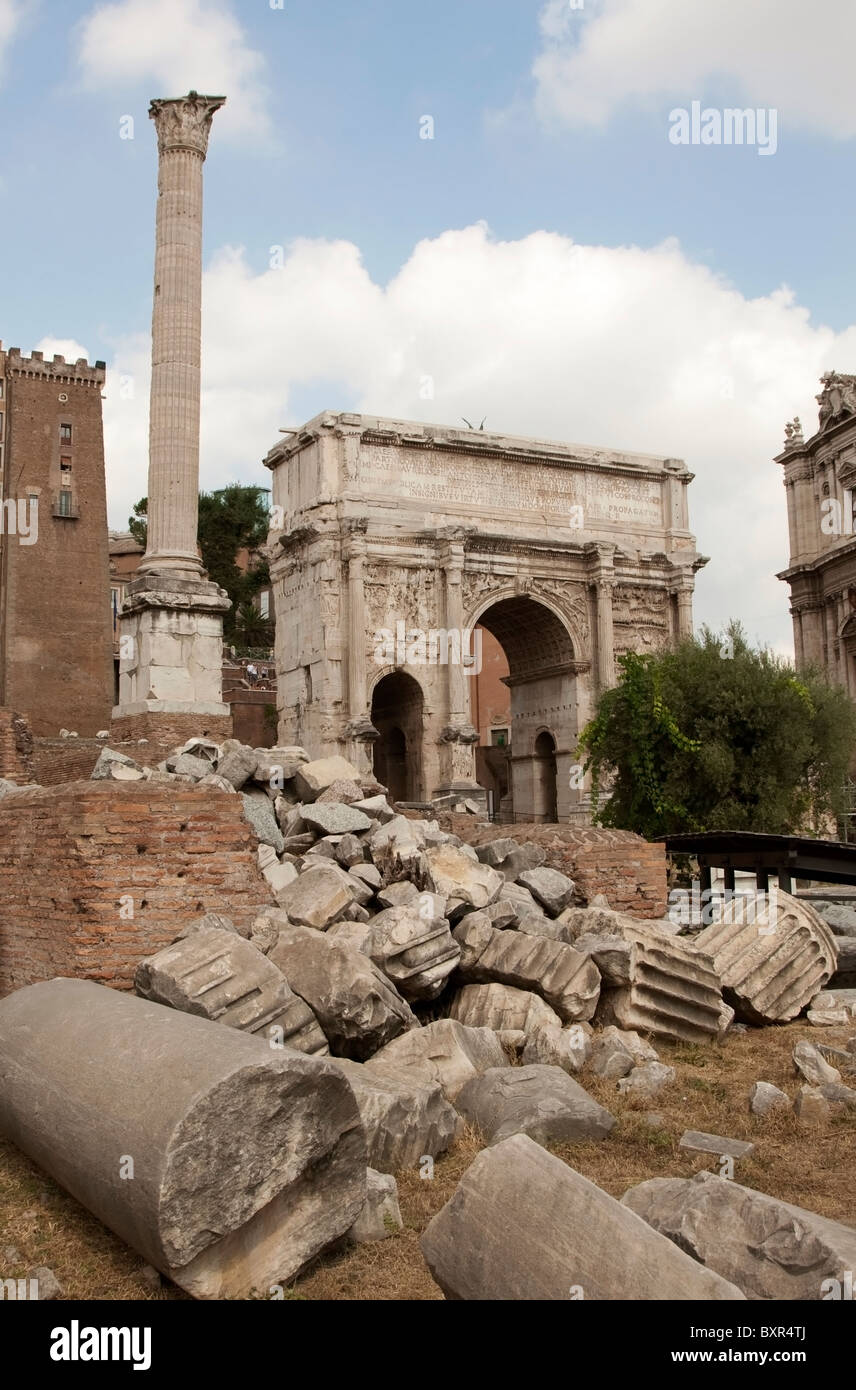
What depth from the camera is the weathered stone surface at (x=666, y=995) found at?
7168mm

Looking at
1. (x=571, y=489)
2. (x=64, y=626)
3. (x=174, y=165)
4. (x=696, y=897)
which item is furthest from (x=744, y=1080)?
(x=64, y=626)

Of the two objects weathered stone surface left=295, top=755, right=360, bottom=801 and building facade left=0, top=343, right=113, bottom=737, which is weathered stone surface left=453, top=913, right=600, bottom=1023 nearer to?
weathered stone surface left=295, top=755, right=360, bottom=801

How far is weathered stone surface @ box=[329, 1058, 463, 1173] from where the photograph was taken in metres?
4.91

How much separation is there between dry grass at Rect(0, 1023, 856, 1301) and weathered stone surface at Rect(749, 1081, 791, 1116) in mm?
65

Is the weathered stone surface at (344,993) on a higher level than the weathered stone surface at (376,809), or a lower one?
lower

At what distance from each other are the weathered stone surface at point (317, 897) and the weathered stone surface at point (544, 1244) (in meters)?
3.40

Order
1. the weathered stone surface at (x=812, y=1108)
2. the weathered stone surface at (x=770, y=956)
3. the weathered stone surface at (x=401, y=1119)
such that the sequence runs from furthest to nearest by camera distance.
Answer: the weathered stone surface at (x=770, y=956), the weathered stone surface at (x=812, y=1108), the weathered stone surface at (x=401, y=1119)

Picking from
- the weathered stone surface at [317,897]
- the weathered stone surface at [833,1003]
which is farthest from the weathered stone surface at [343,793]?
the weathered stone surface at [833,1003]

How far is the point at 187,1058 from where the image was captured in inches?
159

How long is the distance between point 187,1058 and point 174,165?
13.6 meters

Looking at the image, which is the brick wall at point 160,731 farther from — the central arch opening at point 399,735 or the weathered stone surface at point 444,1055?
the central arch opening at point 399,735

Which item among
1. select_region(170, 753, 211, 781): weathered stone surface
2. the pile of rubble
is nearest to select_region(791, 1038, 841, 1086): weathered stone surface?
the pile of rubble

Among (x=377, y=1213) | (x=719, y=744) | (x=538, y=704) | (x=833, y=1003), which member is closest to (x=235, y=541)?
(x=538, y=704)
